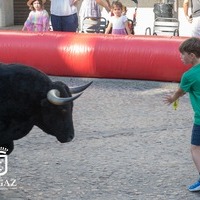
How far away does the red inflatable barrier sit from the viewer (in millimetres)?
9852

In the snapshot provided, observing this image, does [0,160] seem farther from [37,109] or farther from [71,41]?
[71,41]

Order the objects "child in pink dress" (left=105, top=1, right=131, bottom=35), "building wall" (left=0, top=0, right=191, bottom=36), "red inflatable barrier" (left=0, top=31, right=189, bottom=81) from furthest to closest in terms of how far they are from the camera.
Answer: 1. "building wall" (left=0, top=0, right=191, bottom=36)
2. "child in pink dress" (left=105, top=1, right=131, bottom=35)
3. "red inflatable barrier" (left=0, top=31, right=189, bottom=81)

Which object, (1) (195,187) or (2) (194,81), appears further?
(1) (195,187)

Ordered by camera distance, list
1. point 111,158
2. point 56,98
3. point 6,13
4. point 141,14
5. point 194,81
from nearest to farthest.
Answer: point 56,98 < point 194,81 < point 111,158 < point 141,14 < point 6,13

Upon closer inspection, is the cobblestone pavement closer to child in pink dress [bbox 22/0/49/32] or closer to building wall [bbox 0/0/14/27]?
child in pink dress [bbox 22/0/49/32]

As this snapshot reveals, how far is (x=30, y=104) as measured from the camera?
477cm

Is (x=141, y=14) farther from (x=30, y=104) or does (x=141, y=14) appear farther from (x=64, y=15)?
(x=30, y=104)

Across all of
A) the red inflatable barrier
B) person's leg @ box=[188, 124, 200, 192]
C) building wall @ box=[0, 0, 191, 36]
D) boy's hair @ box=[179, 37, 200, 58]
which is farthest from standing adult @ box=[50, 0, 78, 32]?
person's leg @ box=[188, 124, 200, 192]

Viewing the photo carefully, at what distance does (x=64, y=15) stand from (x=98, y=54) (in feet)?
5.99

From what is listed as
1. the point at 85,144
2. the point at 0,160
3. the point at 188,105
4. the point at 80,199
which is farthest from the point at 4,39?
the point at 80,199

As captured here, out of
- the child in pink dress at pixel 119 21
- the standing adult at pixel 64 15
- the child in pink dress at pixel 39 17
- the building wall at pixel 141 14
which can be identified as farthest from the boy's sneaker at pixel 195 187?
the building wall at pixel 141 14

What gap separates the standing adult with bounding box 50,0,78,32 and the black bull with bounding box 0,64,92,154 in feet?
22.0

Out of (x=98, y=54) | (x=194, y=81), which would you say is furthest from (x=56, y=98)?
(x=98, y=54)

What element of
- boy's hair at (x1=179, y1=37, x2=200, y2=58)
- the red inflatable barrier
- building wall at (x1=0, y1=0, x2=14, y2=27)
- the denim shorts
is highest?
boy's hair at (x1=179, y1=37, x2=200, y2=58)
